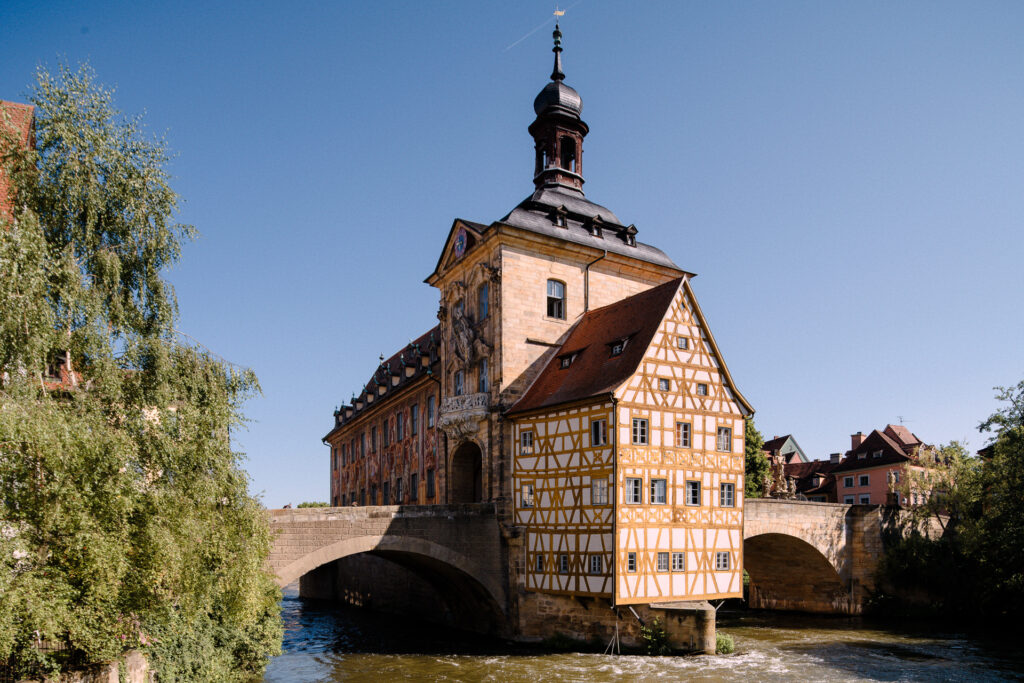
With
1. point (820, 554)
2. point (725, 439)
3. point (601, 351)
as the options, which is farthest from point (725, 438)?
point (820, 554)

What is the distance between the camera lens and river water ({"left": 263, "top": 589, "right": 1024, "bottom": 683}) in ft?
65.7

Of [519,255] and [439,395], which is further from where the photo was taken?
[439,395]

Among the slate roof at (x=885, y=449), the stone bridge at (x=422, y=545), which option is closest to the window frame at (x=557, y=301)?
the stone bridge at (x=422, y=545)

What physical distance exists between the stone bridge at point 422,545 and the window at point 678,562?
556cm

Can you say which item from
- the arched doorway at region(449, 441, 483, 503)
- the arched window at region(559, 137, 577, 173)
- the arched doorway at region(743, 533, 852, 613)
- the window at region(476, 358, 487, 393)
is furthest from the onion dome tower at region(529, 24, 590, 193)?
the arched doorway at region(743, 533, 852, 613)

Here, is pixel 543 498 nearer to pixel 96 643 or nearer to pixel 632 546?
pixel 632 546

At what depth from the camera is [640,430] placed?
2255 centimetres

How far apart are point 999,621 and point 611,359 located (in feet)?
65.6

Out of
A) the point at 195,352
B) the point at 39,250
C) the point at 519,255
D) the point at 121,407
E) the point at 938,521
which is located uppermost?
the point at 519,255

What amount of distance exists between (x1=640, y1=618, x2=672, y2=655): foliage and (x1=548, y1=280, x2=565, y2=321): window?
10.7 meters

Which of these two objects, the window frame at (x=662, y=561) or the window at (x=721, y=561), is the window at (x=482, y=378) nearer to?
the window frame at (x=662, y=561)

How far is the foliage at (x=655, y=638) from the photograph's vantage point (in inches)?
846

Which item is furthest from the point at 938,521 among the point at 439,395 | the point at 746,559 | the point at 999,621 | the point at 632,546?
the point at 439,395

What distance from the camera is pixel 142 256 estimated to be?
635 inches
